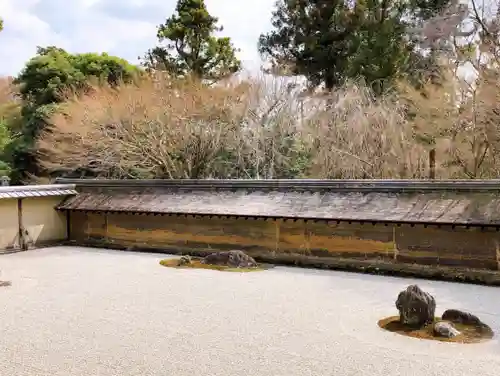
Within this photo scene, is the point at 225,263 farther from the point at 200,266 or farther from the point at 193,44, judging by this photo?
the point at 193,44

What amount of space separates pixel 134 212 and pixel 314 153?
19.3ft

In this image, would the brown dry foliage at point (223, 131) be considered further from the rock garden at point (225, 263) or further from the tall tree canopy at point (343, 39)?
the rock garden at point (225, 263)

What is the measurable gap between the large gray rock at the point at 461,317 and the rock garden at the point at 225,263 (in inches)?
150

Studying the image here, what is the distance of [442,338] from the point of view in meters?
4.98

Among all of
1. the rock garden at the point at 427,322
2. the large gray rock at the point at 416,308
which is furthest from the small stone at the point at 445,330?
the large gray rock at the point at 416,308

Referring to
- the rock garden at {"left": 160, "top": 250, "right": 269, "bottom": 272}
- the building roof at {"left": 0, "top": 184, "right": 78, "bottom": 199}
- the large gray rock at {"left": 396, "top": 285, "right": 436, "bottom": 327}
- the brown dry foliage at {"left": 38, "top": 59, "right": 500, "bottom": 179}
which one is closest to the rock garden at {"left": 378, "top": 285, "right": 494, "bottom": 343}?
the large gray rock at {"left": 396, "top": 285, "right": 436, "bottom": 327}

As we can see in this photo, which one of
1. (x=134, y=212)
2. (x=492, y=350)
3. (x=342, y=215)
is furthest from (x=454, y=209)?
(x=134, y=212)

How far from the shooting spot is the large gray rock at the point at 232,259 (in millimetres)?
8844

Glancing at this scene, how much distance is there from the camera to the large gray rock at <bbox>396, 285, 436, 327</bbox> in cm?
532

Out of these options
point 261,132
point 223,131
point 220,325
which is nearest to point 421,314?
point 220,325

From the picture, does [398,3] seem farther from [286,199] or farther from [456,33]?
[286,199]

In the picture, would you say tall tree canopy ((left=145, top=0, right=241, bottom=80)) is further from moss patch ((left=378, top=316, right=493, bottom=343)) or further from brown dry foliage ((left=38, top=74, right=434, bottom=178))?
moss patch ((left=378, top=316, right=493, bottom=343))

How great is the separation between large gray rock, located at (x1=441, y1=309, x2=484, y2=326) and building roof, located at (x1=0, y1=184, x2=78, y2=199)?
924 centimetres

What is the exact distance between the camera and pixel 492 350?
15.1ft
